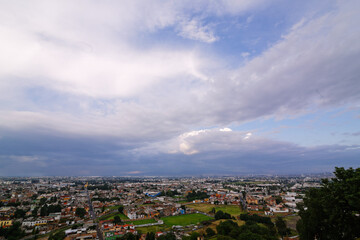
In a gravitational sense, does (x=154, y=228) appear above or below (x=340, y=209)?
below

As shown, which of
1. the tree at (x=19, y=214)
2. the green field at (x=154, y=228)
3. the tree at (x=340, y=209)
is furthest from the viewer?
the tree at (x=19, y=214)

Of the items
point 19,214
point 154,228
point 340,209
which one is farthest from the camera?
point 19,214

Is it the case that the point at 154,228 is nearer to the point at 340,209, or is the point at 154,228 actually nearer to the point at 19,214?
the point at 340,209

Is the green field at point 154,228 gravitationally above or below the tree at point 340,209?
below

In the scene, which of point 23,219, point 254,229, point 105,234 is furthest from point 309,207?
point 23,219

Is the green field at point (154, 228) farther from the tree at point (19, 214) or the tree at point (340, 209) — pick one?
the tree at point (19, 214)

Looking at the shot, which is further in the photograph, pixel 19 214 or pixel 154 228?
pixel 19 214

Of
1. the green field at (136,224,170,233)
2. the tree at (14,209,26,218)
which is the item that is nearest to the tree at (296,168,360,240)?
the green field at (136,224,170,233)

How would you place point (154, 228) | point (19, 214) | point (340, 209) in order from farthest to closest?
1. point (19, 214)
2. point (154, 228)
3. point (340, 209)

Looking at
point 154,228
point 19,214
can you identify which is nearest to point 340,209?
point 154,228

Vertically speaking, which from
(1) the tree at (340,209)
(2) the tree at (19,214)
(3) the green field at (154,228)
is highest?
(1) the tree at (340,209)

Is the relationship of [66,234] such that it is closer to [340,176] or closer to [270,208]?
[340,176]

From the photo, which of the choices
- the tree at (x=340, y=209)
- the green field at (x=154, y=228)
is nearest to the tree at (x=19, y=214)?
the green field at (x=154, y=228)
